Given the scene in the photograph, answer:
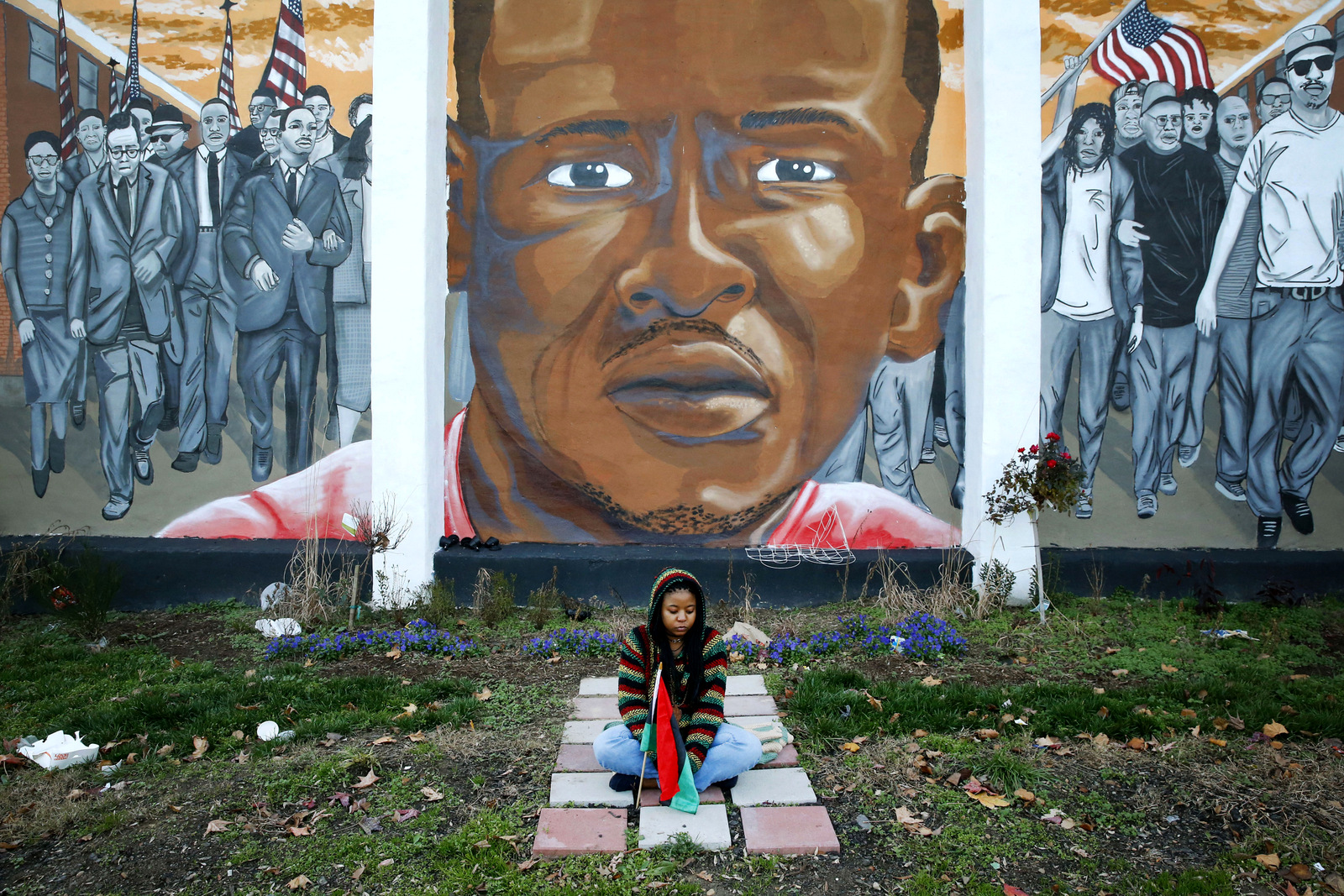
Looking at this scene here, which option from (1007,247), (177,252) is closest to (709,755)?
(1007,247)

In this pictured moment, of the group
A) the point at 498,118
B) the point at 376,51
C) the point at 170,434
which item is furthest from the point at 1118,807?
Answer: the point at 170,434

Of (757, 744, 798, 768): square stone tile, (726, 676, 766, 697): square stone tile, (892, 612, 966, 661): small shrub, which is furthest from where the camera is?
(892, 612, 966, 661): small shrub

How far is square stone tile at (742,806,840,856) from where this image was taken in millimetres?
3051

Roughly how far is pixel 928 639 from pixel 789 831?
2.59m

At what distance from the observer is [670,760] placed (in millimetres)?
3244

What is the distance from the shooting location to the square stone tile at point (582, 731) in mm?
4027

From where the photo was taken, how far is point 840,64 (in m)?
6.75

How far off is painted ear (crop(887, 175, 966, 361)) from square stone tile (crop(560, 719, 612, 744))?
4.26m

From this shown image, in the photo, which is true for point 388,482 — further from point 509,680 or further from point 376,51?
point 376,51

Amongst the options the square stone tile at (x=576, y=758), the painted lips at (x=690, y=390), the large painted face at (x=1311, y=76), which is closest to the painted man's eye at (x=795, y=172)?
the painted lips at (x=690, y=390)

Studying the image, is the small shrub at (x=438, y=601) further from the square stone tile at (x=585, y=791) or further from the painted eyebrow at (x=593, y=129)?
the painted eyebrow at (x=593, y=129)

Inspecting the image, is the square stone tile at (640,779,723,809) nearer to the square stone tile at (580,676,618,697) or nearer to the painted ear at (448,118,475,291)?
the square stone tile at (580,676,618,697)

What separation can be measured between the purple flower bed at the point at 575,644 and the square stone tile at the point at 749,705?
1.22 metres

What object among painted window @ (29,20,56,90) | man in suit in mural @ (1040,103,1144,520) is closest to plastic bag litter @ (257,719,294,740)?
man in suit in mural @ (1040,103,1144,520)
